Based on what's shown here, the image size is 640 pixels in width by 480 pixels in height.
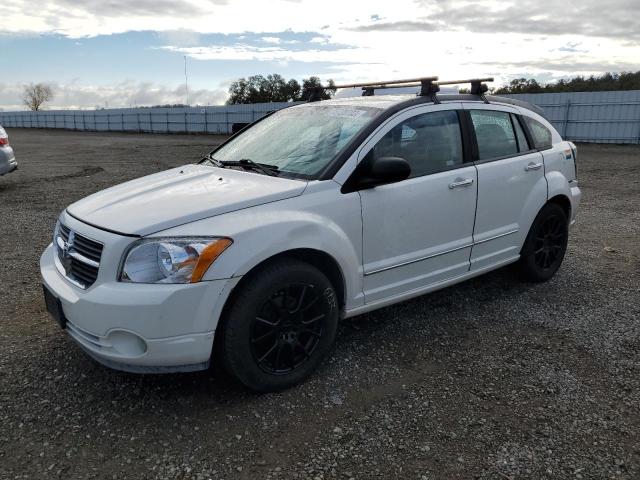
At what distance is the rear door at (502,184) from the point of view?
155 inches

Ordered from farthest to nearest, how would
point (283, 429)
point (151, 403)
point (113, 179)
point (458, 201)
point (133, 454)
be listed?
point (113, 179) < point (458, 201) < point (151, 403) < point (283, 429) < point (133, 454)

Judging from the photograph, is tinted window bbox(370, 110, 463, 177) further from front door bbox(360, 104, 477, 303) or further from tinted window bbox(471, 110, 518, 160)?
tinted window bbox(471, 110, 518, 160)

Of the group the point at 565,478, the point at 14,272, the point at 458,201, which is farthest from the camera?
the point at 14,272

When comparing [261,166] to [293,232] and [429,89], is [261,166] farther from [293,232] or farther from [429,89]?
[429,89]

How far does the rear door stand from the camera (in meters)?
3.94

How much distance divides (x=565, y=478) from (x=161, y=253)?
2130mm

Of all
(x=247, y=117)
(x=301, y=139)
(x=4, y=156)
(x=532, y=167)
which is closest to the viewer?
(x=301, y=139)

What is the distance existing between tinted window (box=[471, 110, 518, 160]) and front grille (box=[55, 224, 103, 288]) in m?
2.76

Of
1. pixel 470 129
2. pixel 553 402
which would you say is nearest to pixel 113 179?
pixel 470 129

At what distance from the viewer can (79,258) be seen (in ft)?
9.21

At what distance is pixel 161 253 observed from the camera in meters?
2.58

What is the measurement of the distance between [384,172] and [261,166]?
870 mm

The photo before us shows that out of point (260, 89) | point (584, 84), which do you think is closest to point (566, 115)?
point (584, 84)

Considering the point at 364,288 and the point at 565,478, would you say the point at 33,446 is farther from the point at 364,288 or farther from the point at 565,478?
the point at 565,478
